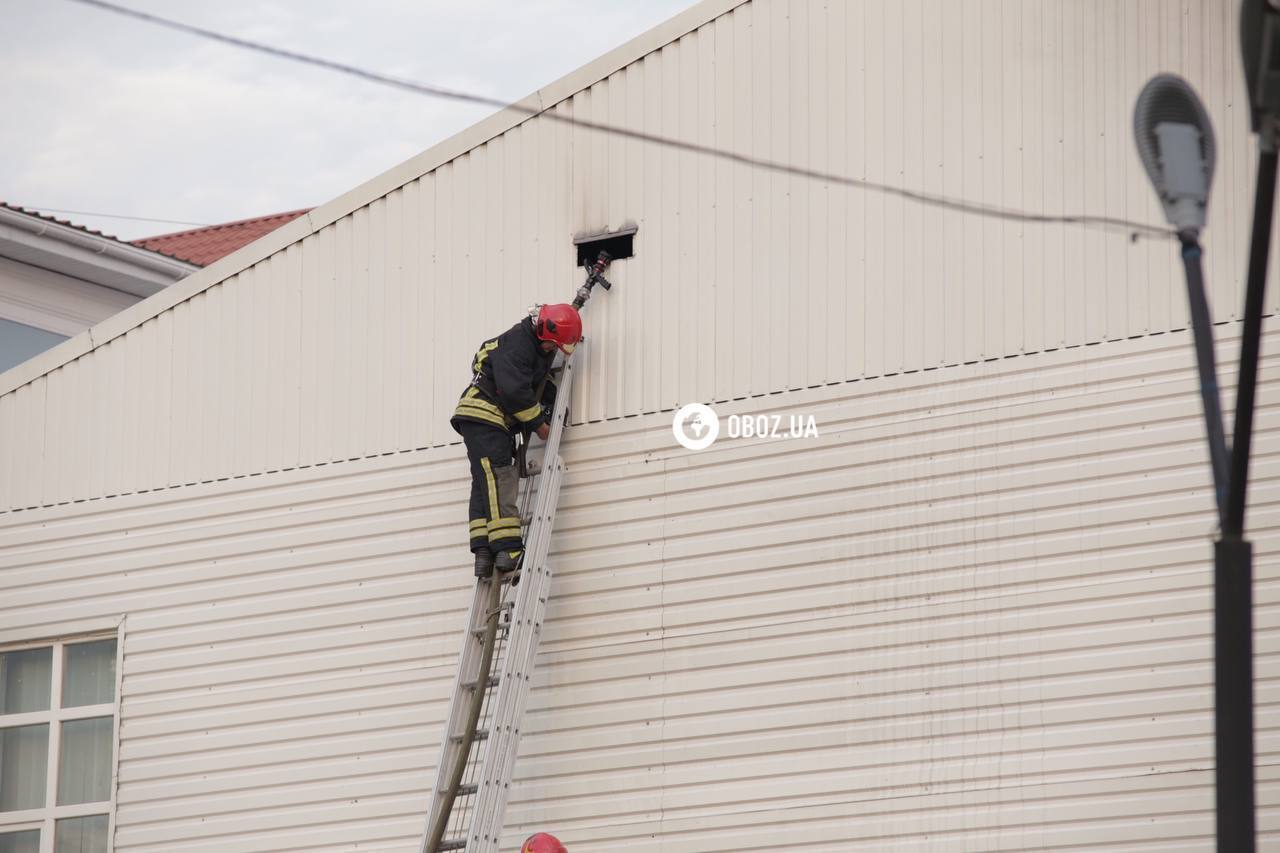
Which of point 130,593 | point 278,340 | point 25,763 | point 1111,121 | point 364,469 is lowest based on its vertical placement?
point 25,763

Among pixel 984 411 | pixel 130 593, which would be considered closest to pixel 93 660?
pixel 130 593

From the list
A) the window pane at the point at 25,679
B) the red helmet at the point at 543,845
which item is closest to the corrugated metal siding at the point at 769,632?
the window pane at the point at 25,679

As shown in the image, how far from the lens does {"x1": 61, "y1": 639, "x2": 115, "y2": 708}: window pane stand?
14766mm

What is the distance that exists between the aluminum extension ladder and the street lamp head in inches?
237

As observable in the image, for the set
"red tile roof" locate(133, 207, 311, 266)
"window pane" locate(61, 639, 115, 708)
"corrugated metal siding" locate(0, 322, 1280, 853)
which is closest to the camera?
"corrugated metal siding" locate(0, 322, 1280, 853)

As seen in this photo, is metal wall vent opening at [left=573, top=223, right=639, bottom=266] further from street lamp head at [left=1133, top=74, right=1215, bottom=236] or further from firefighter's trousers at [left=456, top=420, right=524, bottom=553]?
street lamp head at [left=1133, top=74, right=1215, bottom=236]

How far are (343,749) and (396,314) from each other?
3375mm

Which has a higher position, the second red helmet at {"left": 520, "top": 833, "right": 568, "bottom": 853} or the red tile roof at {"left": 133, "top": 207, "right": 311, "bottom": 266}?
the red tile roof at {"left": 133, "top": 207, "right": 311, "bottom": 266}

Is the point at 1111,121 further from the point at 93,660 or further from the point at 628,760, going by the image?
the point at 93,660

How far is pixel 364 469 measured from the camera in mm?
13984

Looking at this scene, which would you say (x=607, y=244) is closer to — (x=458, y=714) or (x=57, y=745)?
(x=458, y=714)

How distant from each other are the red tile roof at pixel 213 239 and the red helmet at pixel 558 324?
34.8 ft

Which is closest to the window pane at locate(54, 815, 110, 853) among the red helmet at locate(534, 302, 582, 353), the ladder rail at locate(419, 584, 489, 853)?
the ladder rail at locate(419, 584, 489, 853)

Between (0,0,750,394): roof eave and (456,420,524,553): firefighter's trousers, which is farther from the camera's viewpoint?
(0,0,750,394): roof eave
